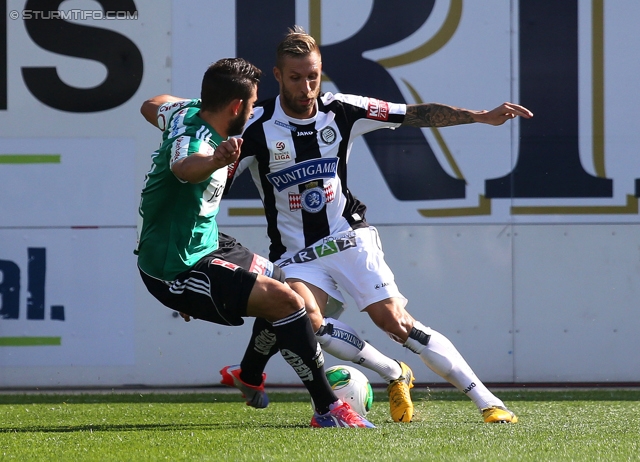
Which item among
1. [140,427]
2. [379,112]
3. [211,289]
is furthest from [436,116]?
[140,427]

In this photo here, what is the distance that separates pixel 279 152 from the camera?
447 cm

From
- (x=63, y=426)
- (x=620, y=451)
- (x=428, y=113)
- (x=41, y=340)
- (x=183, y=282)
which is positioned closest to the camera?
(x=620, y=451)

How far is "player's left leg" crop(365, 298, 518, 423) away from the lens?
4.27m

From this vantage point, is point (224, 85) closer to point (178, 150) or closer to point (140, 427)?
point (178, 150)

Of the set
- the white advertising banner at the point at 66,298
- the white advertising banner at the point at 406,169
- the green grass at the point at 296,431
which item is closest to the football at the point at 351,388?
the green grass at the point at 296,431

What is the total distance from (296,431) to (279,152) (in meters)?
1.45

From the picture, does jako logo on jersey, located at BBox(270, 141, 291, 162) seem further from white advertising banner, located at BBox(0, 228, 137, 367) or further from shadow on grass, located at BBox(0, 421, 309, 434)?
white advertising banner, located at BBox(0, 228, 137, 367)

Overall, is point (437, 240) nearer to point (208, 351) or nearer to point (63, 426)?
point (208, 351)

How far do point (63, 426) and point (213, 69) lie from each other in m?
1.80

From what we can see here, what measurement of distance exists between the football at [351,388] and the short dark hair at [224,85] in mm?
1424

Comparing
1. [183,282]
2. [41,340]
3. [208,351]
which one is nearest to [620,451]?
[183,282]

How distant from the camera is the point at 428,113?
457cm

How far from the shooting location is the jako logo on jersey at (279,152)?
14.7 ft

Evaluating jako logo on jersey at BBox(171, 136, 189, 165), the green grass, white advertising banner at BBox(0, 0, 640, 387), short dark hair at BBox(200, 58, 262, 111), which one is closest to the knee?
the green grass
